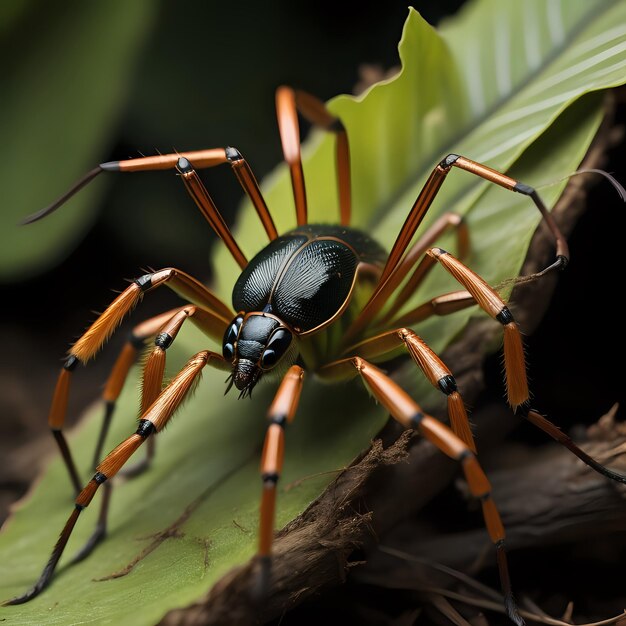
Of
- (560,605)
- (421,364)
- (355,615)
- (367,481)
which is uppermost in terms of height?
(421,364)

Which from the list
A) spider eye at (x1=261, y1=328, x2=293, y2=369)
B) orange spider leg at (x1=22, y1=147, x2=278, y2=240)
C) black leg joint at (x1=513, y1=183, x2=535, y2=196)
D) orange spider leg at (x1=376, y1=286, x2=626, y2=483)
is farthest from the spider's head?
black leg joint at (x1=513, y1=183, x2=535, y2=196)

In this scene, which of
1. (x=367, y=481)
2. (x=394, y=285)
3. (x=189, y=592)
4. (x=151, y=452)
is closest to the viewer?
(x=189, y=592)

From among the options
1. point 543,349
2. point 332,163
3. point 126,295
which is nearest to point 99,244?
point 332,163

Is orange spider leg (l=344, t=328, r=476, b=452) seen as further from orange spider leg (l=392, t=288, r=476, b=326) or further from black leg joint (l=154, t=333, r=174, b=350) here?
black leg joint (l=154, t=333, r=174, b=350)

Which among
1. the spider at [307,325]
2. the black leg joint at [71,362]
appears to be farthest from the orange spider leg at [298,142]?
the black leg joint at [71,362]

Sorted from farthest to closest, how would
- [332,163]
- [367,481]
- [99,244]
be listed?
[99,244]
[332,163]
[367,481]

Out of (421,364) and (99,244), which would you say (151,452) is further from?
(99,244)

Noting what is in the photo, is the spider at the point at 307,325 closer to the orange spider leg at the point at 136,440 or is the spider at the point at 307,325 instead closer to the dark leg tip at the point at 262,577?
the orange spider leg at the point at 136,440

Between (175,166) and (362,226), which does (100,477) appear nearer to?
(175,166)
